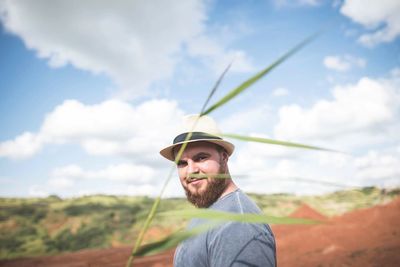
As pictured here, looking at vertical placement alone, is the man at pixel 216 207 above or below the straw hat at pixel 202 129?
below

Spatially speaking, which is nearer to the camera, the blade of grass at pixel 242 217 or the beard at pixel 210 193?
the blade of grass at pixel 242 217

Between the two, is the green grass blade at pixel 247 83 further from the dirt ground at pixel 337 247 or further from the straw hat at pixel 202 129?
the dirt ground at pixel 337 247

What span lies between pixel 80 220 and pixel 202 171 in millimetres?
32914

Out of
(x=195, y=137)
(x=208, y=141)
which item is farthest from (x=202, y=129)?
(x=195, y=137)

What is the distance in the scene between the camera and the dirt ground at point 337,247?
39.6 ft

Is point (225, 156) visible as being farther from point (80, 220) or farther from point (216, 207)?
point (80, 220)

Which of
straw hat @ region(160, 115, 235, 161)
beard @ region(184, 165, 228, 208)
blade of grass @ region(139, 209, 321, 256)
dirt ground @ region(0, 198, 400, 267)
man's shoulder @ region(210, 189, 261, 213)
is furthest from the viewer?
dirt ground @ region(0, 198, 400, 267)

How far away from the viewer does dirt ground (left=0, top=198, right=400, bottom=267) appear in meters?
12.1

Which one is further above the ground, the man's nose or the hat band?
the hat band

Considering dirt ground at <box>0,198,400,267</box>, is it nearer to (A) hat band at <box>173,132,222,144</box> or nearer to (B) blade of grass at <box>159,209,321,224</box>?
(A) hat band at <box>173,132,222,144</box>

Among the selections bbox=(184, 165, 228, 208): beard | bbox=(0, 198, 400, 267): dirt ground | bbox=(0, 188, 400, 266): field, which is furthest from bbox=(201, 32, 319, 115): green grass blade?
bbox=(0, 188, 400, 266): field

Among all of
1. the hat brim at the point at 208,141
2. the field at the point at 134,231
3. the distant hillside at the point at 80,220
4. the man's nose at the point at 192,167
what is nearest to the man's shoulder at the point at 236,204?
the man's nose at the point at 192,167

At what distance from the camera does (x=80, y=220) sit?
31531 millimetres

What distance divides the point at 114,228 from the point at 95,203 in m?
7.01
